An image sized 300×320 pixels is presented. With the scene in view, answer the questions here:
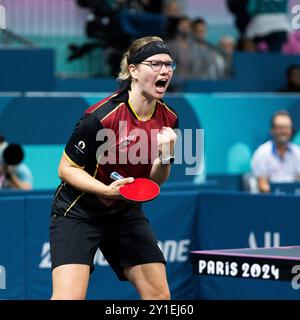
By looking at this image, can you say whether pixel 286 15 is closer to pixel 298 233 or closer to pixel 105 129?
pixel 298 233

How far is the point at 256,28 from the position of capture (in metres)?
13.3

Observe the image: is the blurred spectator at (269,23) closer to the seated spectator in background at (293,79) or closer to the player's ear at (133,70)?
the seated spectator in background at (293,79)

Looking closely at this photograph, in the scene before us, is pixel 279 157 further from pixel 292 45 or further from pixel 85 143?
pixel 85 143

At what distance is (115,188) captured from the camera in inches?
198

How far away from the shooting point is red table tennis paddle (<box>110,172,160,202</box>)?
4893 millimetres

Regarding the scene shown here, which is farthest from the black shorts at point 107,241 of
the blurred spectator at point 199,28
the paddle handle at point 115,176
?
the blurred spectator at point 199,28

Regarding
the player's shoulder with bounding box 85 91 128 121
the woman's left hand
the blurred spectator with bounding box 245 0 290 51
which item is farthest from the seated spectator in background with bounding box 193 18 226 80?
the woman's left hand

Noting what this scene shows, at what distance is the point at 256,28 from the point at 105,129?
8.38 meters

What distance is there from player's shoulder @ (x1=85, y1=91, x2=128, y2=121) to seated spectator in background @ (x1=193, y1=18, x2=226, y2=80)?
7409mm

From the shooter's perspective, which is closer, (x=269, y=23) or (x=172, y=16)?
(x=172, y=16)

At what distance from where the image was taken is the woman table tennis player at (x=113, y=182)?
5.21 meters

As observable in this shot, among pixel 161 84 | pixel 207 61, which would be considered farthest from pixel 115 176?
pixel 207 61

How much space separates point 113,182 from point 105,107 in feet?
1.50

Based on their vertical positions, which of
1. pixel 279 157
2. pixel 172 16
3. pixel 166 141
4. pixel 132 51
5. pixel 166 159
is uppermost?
pixel 132 51
